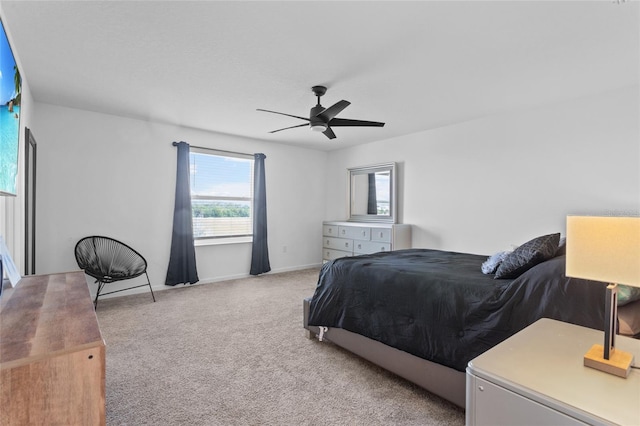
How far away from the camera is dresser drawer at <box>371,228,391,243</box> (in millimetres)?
4867

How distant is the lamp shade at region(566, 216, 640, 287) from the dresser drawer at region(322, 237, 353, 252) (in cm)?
446

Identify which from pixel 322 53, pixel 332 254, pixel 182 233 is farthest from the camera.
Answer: pixel 332 254

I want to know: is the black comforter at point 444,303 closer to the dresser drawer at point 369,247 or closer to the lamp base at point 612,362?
the lamp base at point 612,362

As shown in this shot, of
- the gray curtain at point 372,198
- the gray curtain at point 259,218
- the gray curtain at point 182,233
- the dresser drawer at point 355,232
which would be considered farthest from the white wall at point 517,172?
the gray curtain at point 182,233

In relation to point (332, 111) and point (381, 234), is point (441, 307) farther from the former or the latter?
point (381, 234)

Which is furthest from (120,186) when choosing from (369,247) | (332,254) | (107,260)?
(369,247)

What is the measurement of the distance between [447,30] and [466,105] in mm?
1731

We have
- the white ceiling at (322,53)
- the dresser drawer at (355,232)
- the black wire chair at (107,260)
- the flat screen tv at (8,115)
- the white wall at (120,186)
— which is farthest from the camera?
the dresser drawer at (355,232)

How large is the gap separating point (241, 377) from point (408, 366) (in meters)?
1.14

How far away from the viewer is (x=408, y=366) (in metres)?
2.09

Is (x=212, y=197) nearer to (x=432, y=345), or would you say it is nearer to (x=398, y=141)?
(x=398, y=141)

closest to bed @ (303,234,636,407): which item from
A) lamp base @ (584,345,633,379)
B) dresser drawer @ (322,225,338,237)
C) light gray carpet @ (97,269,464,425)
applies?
light gray carpet @ (97,269,464,425)

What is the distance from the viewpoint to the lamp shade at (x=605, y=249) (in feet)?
3.21

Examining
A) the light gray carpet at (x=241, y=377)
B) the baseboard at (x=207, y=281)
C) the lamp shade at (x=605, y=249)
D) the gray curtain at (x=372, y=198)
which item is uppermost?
the gray curtain at (x=372, y=198)
